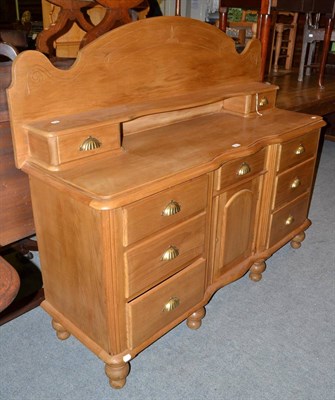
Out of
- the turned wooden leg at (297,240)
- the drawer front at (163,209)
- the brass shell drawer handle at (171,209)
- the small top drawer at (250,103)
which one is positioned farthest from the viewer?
the turned wooden leg at (297,240)

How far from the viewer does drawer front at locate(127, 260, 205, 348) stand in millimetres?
1592

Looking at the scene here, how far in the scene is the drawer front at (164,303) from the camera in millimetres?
1592

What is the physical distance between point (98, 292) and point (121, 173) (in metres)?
0.42

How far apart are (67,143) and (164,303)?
709 mm

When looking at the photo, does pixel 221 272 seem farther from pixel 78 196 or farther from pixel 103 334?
pixel 78 196

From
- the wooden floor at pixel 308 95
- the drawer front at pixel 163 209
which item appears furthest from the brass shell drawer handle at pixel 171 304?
the wooden floor at pixel 308 95

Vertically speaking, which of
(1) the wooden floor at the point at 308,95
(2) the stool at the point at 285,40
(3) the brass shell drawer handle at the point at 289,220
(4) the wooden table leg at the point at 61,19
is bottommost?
(3) the brass shell drawer handle at the point at 289,220

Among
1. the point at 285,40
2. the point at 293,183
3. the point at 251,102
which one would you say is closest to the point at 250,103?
the point at 251,102

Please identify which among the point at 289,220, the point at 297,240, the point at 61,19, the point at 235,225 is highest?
the point at 61,19

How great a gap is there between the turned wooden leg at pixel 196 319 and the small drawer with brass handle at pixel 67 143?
84cm

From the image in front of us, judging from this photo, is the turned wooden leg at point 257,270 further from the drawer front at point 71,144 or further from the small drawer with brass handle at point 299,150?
the drawer front at point 71,144

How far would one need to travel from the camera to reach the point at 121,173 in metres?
1.50

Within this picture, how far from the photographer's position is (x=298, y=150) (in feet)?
7.21

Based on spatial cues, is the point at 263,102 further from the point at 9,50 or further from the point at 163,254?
the point at 9,50
